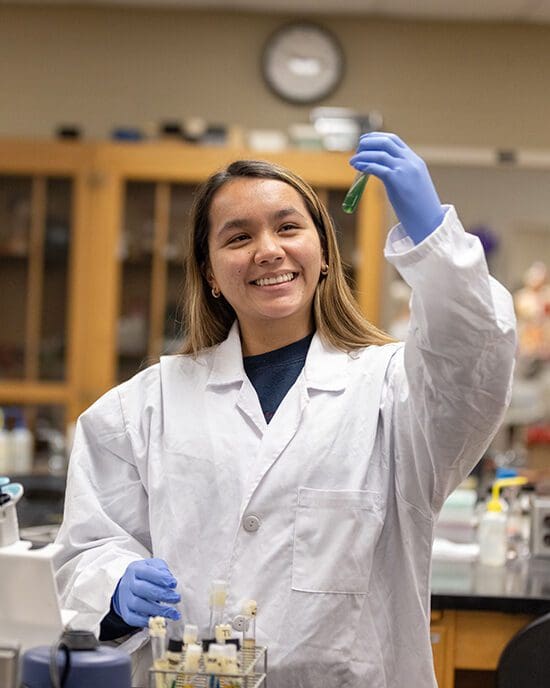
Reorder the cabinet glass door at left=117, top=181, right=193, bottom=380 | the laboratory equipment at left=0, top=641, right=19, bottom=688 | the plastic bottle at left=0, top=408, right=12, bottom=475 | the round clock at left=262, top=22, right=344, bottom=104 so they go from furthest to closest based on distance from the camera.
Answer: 1. the round clock at left=262, top=22, right=344, bottom=104
2. the cabinet glass door at left=117, top=181, right=193, bottom=380
3. the plastic bottle at left=0, top=408, right=12, bottom=475
4. the laboratory equipment at left=0, top=641, right=19, bottom=688

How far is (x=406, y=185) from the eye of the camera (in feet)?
5.12

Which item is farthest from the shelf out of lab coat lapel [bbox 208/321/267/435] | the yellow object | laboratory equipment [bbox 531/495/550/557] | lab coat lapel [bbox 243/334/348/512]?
lab coat lapel [bbox 243/334/348/512]

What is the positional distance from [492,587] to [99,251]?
2.95 meters

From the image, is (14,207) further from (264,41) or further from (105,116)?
(264,41)

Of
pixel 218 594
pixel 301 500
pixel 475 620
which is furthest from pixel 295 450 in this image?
pixel 475 620

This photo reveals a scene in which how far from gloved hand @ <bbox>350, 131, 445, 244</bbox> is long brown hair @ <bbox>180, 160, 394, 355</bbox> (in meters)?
0.39

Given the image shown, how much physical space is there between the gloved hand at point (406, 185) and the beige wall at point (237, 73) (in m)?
3.84

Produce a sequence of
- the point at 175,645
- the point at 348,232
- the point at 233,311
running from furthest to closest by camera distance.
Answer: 1. the point at 348,232
2. the point at 233,311
3. the point at 175,645

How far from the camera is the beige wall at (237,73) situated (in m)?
5.38

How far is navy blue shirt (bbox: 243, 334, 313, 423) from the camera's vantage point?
197cm

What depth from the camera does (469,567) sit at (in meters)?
2.84

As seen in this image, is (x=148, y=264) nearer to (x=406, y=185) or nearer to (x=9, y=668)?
(x=406, y=185)

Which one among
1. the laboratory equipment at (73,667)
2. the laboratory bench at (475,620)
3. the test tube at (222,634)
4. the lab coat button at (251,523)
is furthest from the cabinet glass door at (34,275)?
the laboratory equipment at (73,667)

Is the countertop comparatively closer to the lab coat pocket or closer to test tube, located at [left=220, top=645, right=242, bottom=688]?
the lab coat pocket
